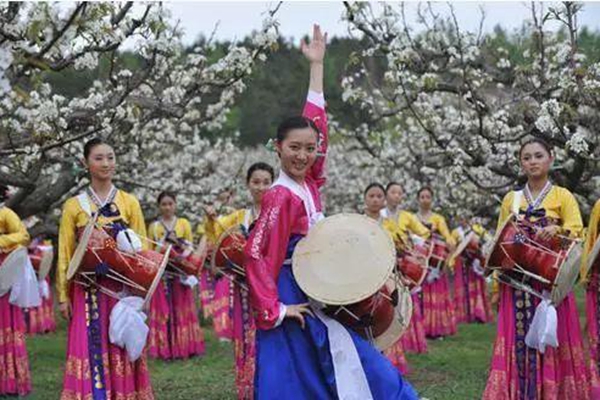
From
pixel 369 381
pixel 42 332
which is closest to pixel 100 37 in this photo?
pixel 369 381

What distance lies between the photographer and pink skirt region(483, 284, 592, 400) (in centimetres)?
632

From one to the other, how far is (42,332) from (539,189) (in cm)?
982

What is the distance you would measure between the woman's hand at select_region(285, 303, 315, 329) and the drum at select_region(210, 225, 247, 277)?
3.39 metres

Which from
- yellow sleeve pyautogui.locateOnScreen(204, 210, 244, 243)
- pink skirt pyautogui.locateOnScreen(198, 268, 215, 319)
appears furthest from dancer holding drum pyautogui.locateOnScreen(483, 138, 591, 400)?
pink skirt pyautogui.locateOnScreen(198, 268, 215, 319)

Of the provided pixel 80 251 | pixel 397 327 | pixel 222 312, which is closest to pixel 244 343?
pixel 80 251

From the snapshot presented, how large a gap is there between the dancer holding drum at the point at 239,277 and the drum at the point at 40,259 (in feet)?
12.7

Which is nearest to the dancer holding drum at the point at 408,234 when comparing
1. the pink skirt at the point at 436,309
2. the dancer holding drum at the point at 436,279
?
the dancer holding drum at the point at 436,279

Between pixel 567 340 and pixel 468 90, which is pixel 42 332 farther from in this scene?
pixel 567 340

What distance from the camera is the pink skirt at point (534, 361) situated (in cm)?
632

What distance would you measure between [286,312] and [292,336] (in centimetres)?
17

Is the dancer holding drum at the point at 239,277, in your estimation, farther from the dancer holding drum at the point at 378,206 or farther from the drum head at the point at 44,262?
the drum head at the point at 44,262

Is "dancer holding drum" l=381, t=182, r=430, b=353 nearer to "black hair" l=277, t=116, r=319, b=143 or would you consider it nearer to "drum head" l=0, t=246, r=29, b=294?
"drum head" l=0, t=246, r=29, b=294

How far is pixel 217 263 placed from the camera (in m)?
7.97

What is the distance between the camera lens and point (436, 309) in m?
12.4
